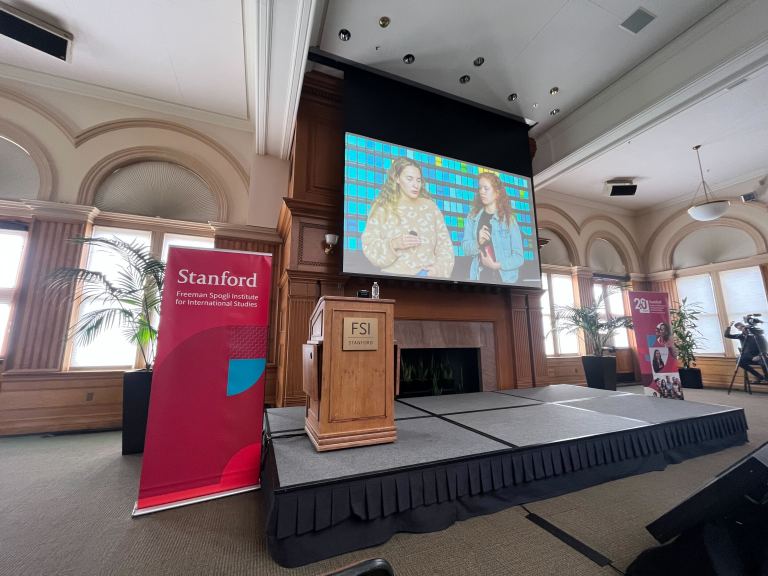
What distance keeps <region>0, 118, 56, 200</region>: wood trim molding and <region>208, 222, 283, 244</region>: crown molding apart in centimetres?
186

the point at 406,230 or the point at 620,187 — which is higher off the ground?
the point at 620,187

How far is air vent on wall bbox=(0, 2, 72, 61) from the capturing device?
320 cm

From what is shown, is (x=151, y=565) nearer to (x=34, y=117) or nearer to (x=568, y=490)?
(x=568, y=490)

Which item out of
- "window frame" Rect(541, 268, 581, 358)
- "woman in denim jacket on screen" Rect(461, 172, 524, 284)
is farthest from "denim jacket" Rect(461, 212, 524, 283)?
"window frame" Rect(541, 268, 581, 358)

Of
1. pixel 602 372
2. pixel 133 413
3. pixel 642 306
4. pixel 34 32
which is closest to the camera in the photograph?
pixel 133 413

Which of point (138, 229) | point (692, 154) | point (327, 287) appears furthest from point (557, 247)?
point (138, 229)

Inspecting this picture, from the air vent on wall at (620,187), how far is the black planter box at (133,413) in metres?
8.63

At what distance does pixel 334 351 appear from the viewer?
6.38 feet

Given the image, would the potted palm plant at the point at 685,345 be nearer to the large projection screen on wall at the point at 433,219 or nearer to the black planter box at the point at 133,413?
the large projection screen on wall at the point at 433,219

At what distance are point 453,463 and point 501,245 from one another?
3229 mm

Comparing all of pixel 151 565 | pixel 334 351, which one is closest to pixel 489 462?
pixel 334 351

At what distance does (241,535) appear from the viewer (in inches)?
63.5

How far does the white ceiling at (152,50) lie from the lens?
10.9 feet

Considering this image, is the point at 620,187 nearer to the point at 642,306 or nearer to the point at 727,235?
the point at 727,235
